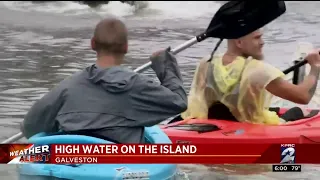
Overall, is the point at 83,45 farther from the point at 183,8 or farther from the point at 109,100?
the point at 183,8

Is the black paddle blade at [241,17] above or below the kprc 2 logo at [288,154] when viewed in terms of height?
above

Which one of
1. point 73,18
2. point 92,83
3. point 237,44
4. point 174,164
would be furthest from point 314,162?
point 73,18

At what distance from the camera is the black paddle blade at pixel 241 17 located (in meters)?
4.64

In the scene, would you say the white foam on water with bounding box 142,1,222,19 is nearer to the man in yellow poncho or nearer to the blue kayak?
the man in yellow poncho

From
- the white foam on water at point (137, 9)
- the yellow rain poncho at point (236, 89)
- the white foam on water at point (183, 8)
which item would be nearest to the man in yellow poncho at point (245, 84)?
the yellow rain poncho at point (236, 89)

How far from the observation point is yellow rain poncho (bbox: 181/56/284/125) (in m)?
4.93

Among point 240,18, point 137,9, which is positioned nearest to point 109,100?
point 240,18

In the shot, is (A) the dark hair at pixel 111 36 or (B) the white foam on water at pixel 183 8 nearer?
(A) the dark hair at pixel 111 36

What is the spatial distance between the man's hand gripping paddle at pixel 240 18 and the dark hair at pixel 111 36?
1261mm

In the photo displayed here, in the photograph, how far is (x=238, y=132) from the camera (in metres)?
5.00

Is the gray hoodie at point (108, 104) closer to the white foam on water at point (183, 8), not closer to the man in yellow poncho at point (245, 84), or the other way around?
→ the man in yellow poncho at point (245, 84)

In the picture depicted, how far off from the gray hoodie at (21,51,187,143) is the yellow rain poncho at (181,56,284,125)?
1562mm

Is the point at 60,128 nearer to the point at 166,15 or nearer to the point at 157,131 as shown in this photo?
the point at 157,131

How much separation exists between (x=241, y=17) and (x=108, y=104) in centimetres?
158
